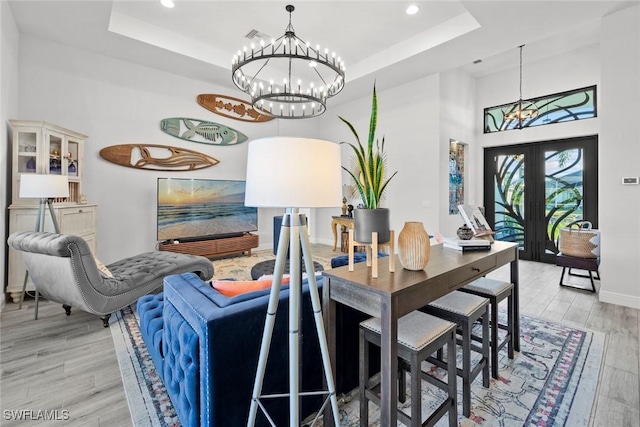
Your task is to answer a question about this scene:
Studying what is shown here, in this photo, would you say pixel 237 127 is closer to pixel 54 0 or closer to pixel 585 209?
pixel 54 0

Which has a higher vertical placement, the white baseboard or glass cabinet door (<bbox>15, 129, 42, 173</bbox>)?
glass cabinet door (<bbox>15, 129, 42, 173</bbox>)

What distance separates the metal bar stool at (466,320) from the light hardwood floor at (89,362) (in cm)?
60

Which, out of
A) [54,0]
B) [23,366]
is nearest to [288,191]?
[23,366]

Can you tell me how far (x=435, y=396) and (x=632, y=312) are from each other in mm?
2766

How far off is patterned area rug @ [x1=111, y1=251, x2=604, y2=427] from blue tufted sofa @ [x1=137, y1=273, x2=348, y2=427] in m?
0.28

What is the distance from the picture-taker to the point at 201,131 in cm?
525

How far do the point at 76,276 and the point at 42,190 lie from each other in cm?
119

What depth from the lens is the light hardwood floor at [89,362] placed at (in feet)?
5.34

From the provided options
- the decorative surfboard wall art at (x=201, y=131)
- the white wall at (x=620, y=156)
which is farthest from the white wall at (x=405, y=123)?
the decorative surfboard wall art at (x=201, y=131)

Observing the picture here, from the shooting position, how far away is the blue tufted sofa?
118cm

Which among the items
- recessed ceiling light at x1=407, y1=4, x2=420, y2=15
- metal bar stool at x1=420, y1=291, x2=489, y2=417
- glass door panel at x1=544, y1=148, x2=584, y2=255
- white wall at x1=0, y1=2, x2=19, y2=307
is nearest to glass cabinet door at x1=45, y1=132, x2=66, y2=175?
white wall at x1=0, y1=2, x2=19, y2=307

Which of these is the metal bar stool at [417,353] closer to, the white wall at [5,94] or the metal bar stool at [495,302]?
the metal bar stool at [495,302]

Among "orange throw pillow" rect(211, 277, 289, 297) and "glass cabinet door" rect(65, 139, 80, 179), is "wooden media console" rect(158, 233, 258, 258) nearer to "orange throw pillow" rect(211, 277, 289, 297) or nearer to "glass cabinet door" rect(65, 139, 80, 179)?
"glass cabinet door" rect(65, 139, 80, 179)

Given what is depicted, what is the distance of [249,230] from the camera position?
5.70m
